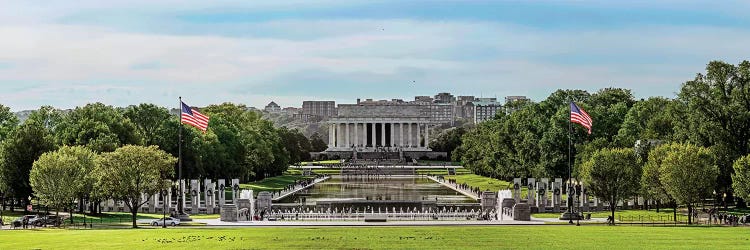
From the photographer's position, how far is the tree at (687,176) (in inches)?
2425

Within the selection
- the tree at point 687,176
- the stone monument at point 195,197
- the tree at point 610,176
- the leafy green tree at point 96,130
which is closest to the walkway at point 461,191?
the stone monument at point 195,197

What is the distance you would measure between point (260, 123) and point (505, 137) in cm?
4107

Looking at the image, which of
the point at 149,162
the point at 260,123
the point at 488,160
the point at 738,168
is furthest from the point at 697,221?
the point at 260,123

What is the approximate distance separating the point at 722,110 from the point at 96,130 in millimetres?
44553

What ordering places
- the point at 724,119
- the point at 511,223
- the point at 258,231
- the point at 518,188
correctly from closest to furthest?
the point at 258,231 → the point at 511,223 → the point at 724,119 → the point at 518,188

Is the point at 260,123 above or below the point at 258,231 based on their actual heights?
above

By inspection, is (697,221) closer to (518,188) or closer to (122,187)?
(518,188)

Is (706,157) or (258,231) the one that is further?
(706,157)

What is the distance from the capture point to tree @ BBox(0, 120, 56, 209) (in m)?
71.1

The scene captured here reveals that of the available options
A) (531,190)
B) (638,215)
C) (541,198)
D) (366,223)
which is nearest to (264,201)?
(366,223)

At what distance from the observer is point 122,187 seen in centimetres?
6000

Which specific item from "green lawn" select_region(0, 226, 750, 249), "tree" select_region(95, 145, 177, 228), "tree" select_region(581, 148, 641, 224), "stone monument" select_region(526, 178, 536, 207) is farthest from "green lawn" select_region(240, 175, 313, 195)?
"green lawn" select_region(0, 226, 750, 249)

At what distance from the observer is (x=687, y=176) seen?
202ft

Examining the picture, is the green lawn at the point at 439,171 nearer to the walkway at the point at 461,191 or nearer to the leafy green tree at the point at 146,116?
the walkway at the point at 461,191
